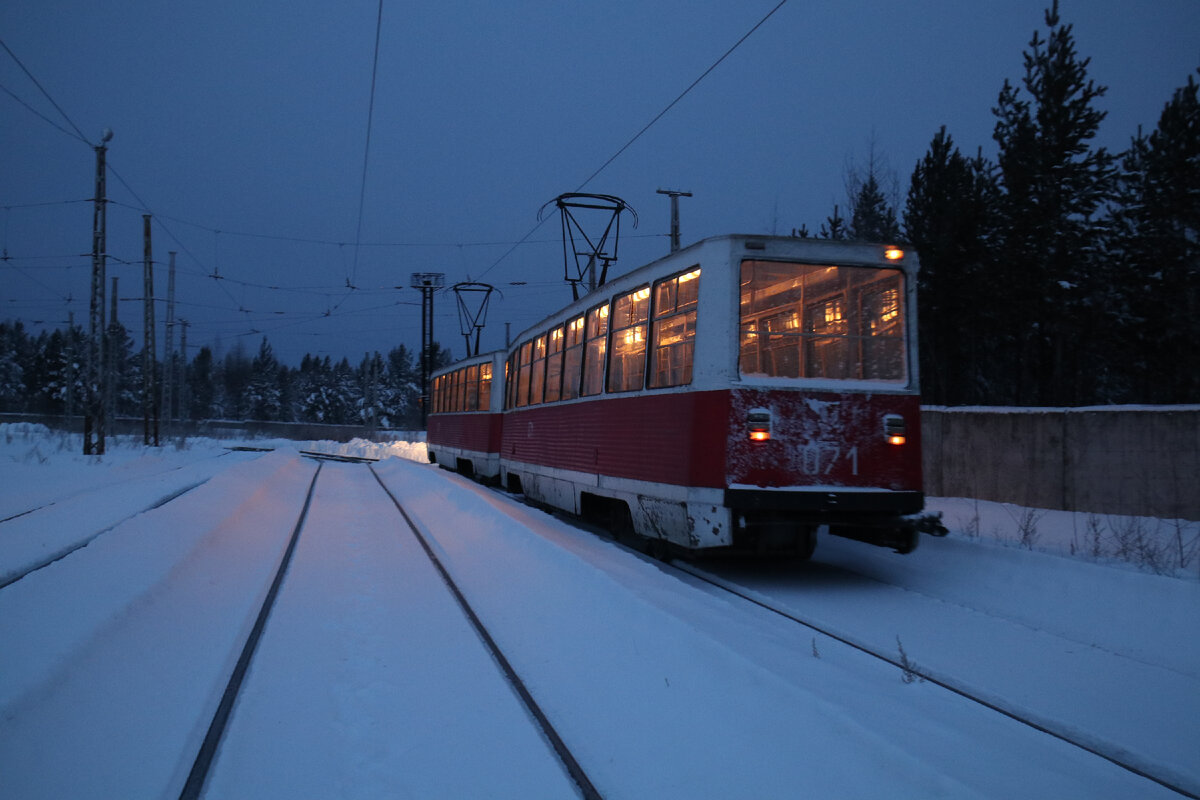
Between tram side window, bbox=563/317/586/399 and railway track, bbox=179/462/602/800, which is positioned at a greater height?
tram side window, bbox=563/317/586/399

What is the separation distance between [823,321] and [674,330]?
4.84 feet

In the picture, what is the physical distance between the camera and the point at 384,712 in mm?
4391

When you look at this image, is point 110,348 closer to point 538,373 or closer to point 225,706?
point 538,373

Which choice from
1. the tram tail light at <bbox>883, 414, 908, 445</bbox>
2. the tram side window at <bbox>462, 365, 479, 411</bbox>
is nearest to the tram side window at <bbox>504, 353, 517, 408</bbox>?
the tram side window at <bbox>462, 365, 479, 411</bbox>

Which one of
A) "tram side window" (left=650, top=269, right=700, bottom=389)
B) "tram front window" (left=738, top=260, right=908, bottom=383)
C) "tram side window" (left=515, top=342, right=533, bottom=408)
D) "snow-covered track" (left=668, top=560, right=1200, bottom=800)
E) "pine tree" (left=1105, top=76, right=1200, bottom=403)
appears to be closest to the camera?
"snow-covered track" (left=668, top=560, right=1200, bottom=800)

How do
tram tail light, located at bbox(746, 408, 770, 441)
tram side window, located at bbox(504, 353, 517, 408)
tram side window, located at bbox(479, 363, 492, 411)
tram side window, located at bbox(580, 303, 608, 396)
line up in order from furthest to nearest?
tram side window, located at bbox(479, 363, 492, 411), tram side window, located at bbox(504, 353, 517, 408), tram side window, located at bbox(580, 303, 608, 396), tram tail light, located at bbox(746, 408, 770, 441)

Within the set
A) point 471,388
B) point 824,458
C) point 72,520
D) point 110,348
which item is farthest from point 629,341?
point 110,348

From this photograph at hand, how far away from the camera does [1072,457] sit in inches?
508

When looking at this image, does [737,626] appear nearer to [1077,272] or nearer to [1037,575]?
[1037,575]

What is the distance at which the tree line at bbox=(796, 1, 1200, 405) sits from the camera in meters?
23.3

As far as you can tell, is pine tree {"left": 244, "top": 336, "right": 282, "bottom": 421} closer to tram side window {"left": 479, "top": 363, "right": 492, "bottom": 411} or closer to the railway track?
tram side window {"left": 479, "top": 363, "right": 492, "bottom": 411}

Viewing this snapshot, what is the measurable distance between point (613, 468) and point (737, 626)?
402 cm

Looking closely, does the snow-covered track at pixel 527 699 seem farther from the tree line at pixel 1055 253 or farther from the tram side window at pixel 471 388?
the tree line at pixel 1055 253

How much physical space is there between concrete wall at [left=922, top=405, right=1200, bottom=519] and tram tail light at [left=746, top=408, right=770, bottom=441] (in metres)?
7.97
